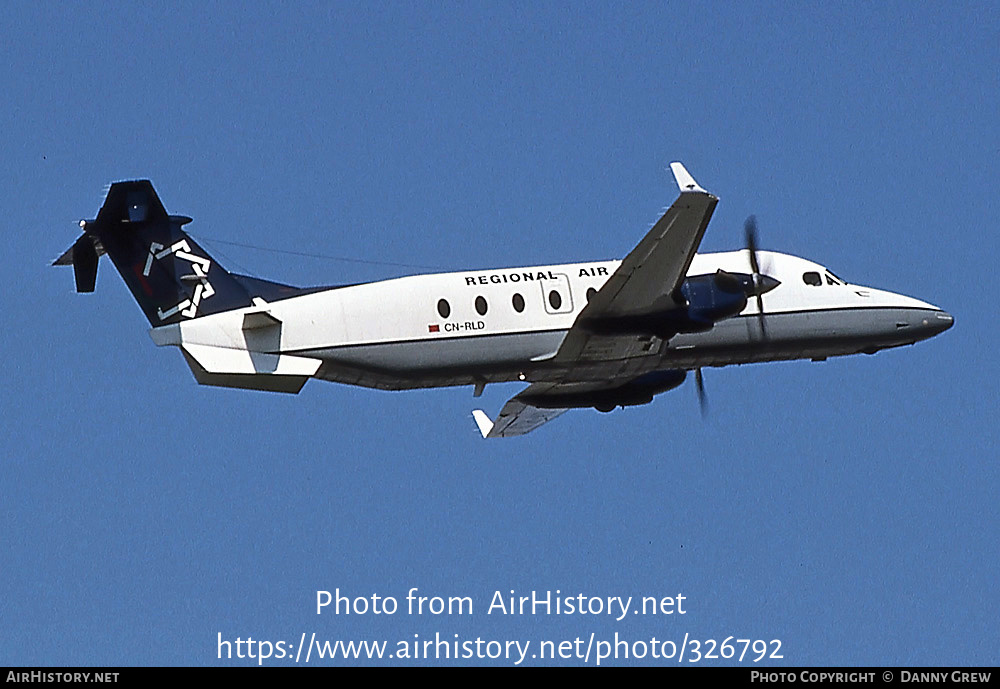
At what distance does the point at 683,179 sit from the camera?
28531mm

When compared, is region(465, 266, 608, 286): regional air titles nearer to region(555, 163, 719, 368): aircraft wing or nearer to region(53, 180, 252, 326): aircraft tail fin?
region(555, 163, 719, 368): aircraft wing

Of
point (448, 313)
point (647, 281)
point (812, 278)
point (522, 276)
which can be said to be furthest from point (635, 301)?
point (812, 278)

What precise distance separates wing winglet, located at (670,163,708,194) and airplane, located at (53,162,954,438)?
0.14 feet

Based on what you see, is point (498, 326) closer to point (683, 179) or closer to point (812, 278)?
point (683, 179)

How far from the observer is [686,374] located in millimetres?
35625

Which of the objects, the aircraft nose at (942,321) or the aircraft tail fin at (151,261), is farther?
the aircraft nose at (942,321)

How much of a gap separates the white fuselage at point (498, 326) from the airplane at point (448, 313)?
29 millimetres

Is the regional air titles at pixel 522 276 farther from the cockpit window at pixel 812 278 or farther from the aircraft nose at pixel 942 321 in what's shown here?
the aircraft nose at pixel 942 321

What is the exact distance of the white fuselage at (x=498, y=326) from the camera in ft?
101

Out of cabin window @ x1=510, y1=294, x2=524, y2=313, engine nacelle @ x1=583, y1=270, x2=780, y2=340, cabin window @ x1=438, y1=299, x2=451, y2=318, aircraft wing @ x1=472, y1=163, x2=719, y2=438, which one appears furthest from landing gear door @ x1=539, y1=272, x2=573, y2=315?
cabin window @ x1=438, y1=299, x2=451, y2=318

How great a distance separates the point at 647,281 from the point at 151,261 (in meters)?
10.4

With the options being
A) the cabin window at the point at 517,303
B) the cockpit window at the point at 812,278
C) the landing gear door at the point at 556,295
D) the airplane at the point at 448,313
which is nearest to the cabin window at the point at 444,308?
the airplane at the point at 448,313
